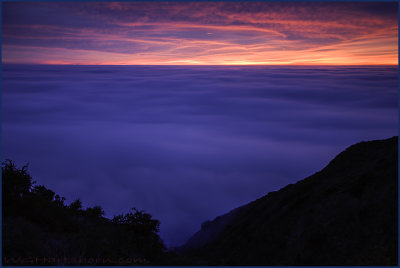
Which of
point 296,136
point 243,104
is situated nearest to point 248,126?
point 296,136

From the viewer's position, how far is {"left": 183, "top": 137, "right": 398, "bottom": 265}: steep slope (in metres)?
9.12

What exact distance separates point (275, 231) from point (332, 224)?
2.39m

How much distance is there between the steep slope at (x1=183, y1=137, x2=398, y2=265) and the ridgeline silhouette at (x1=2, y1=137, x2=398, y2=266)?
28 mm

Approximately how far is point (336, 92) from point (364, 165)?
132791 millimetres

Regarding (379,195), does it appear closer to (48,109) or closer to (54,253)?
(54,253)

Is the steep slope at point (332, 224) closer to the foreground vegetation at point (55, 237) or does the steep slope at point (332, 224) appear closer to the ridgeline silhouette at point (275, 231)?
the ridgeline silhouette at point (275, 231)

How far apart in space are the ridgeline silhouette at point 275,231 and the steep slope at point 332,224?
28mm

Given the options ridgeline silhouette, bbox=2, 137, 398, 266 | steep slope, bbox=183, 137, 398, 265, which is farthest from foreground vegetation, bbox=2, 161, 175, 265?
steep slope, bbox=183, 137, 398, 265

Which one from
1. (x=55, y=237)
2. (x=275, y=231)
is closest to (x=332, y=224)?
(x=275, y=231)

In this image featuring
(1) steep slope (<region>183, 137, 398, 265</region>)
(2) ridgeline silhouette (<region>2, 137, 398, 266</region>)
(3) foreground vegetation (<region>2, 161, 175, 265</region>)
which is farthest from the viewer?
(3) foreground vegetation (<region>2, 161, 175, 265</region>)

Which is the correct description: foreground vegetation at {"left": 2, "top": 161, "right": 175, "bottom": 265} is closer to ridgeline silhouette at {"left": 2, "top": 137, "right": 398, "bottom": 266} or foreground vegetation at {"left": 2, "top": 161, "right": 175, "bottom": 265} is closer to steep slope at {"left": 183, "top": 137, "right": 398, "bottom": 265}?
ridgeline silhouette at {"left": 2, "top": 137, "right": 398, "bottom": 266}

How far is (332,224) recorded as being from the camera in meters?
10.3

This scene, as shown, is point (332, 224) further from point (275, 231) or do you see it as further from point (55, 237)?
point (55, 237)

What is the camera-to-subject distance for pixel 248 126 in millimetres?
83125
